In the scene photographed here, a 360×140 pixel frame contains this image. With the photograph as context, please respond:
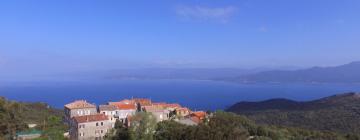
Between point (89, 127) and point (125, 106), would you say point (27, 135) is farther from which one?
point (125, 106)

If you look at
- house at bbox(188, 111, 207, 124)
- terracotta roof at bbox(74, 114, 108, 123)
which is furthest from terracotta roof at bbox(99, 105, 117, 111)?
house at bbox(188, 111, 207, 124)

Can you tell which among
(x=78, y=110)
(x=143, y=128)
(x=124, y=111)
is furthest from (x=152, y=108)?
(x=143, y=128)

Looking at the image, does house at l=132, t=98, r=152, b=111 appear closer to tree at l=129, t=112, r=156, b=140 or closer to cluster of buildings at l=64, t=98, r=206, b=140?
cluster of buildings at l=64, t=98, r=206, b=140

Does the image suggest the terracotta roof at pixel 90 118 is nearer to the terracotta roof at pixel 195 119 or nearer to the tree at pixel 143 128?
the tree at pixel 143 128

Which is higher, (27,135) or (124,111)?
(124,111)

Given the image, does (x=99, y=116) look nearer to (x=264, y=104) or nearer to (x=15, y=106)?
(x=15, y=106)

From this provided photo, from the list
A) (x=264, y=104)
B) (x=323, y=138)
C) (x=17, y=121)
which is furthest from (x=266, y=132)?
(x=264, y=104)

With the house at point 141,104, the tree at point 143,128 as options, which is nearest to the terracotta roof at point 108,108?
the house at point 141,104

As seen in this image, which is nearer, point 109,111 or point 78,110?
point 78,110
